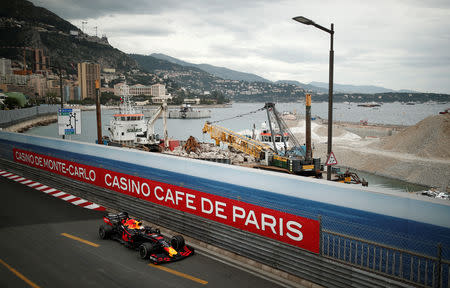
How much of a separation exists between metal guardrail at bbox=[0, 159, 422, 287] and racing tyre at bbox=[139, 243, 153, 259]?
1685 mm

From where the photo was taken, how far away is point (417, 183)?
33.4 meters

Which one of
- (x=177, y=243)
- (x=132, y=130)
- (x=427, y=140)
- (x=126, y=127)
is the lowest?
(x=177, y=243)

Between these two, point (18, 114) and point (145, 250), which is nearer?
point (145, 250)

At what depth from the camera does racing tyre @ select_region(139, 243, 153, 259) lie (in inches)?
372

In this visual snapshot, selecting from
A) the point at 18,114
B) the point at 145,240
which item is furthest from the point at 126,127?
the point at 18,114

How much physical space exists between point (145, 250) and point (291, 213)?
4.30 metres

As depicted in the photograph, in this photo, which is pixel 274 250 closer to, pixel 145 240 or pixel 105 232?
pixel 145 240

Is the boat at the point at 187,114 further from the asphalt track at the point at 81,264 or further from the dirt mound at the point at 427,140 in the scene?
the asphalt track at the point at 81,264

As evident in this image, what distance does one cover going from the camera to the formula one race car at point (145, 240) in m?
9.47

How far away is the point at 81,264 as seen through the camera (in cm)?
927

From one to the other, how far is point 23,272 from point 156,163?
5076 millimetres

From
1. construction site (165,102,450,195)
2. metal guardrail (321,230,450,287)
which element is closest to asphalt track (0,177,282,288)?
metal guardrail (321,230,450,287)

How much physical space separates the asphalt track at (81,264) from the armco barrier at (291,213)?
0.88m

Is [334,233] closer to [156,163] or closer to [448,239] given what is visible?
[448,239]
